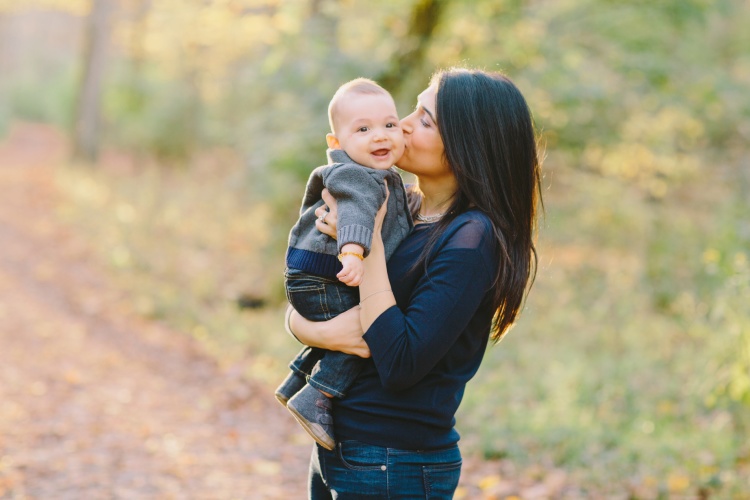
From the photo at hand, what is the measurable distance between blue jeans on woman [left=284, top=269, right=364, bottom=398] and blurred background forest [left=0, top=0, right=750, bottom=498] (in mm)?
3073

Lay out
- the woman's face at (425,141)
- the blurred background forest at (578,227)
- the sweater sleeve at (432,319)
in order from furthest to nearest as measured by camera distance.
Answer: the blurred background forest at (578,227) → the woman's face at (425,141) → the sweater sleeve at (432,319)

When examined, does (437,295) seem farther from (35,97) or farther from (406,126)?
(35,97)

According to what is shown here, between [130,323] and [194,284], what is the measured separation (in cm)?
151

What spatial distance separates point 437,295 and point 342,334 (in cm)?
29

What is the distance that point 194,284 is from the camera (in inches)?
405

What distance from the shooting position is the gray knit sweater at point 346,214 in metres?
2.05

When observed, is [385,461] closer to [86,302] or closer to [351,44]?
[351,44]

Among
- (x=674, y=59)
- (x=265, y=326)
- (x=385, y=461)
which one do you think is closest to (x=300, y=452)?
(x=265, y=326)

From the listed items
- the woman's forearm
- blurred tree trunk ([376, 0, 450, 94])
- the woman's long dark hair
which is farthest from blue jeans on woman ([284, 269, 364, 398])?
blurred tree trunk ([376, 0, 450, 94])

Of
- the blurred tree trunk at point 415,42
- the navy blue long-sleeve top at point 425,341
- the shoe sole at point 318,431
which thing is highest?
the blurred tree trunk at point 415,42

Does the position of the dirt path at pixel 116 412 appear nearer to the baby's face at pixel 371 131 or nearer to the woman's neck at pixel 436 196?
the woman's neck at pixel 436 196

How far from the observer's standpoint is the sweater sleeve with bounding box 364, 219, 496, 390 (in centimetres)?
195

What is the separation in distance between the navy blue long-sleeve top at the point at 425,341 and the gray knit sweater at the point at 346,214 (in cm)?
8

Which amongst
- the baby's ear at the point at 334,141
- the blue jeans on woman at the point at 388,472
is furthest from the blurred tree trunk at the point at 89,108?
the blue jeans on woman at the point at 388,472
